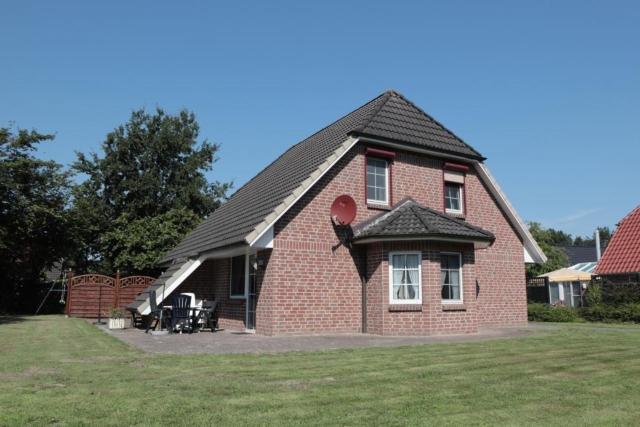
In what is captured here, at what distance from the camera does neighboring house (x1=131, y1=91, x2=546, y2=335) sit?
14586mm

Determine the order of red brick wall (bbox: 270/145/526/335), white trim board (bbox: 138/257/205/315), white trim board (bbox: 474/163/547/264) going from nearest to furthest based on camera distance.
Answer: red brick wall (bbox: 270/145/526/335), white trim board (bbox: 138/257/205/315), white trim board (bbox: 474/163/547/264)

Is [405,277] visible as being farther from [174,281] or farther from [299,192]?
[174,281]

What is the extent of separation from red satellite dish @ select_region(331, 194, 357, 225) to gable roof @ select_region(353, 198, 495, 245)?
544mm

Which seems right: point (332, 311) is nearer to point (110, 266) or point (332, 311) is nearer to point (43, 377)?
point (43, 377)

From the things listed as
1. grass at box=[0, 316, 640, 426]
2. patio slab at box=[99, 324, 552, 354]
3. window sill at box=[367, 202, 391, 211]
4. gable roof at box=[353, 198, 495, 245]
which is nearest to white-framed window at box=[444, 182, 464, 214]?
gable roof at box=[353, 198, 495, 245]

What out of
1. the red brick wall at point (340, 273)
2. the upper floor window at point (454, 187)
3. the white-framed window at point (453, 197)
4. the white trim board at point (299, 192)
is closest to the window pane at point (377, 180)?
the red brick wall at point (340, 273)

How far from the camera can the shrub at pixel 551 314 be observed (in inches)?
892

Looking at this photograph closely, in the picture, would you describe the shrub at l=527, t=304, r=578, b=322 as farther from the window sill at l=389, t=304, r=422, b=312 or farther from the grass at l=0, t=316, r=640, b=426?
the grass at l=0, t=316, r=640, b=426

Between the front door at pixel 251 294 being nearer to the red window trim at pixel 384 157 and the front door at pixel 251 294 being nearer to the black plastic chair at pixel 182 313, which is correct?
the black plastic chair at pixel 182 313

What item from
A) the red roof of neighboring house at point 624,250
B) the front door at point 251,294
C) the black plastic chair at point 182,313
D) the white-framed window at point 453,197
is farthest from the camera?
the red roof of neighboring house at point 624,250

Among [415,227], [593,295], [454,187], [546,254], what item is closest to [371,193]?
[415,227]

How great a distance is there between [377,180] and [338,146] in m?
1.85

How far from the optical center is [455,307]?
49.3 ft

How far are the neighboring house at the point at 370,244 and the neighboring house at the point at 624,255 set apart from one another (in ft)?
29.6
